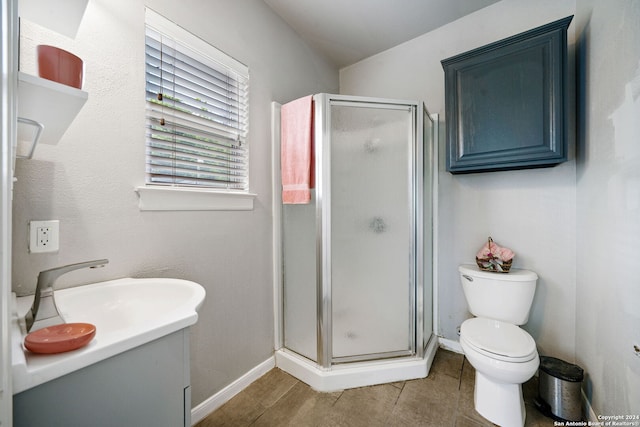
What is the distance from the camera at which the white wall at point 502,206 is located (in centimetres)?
172

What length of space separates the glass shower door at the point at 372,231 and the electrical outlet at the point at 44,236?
50.9 inches

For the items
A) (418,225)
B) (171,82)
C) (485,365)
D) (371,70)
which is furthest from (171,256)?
(371,70)

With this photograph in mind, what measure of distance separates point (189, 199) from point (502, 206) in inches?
82.5

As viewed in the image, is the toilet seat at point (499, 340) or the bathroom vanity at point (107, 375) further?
the toilet seat at point (499, 340)

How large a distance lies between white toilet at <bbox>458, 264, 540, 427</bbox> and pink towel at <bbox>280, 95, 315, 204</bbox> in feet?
4.21

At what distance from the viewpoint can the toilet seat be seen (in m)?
1.33

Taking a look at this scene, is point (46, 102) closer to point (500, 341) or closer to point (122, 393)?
point (122, 393)

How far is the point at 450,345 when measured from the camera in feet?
7.04

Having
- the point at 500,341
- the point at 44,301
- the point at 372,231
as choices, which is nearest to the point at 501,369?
the point at 500,341

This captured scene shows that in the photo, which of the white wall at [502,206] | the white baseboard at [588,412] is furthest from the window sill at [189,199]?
the white baseboard at [588,412]

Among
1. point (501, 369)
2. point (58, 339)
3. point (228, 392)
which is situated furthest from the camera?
point (228, 392)

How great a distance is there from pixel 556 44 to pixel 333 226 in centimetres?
167

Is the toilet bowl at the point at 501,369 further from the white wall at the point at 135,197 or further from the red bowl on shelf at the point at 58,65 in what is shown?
the red bowl on shelf at the point at 58,65

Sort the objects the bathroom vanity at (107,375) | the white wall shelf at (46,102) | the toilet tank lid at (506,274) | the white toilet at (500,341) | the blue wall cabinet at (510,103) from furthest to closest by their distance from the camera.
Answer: the toilet tank lid at (506,274) → the blue wall cabinet at (510,103) → the white toilet at (500,341) → the white wall shelf at (46,102) → the bathroom vanity at (107,375)
